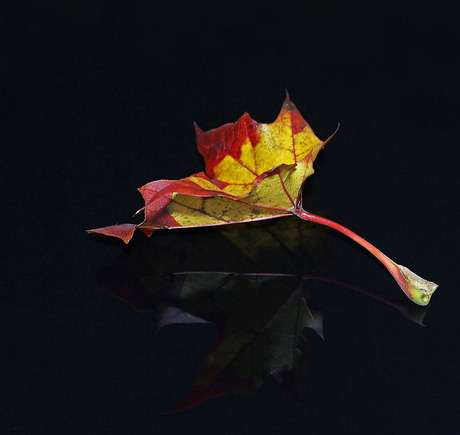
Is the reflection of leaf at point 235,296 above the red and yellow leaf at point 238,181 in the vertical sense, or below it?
below

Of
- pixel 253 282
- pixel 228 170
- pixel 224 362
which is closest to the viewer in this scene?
pixel 224 362

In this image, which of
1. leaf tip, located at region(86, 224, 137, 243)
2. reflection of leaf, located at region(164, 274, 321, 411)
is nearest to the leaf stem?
reflection of leaf, located at region(164, 274, 321, 411)

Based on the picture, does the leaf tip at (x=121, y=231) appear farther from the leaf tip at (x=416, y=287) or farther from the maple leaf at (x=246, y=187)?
the leaf tip at (x=416, y=287)

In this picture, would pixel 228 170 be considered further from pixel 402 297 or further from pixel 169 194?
pixel 402 297

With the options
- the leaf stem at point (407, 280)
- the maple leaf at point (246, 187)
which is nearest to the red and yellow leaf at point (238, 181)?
the maple leaf at point (246, 187)

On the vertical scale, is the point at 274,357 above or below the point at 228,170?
below

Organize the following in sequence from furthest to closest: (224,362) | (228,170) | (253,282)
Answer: (228,170) < (253,282) < (224,362)

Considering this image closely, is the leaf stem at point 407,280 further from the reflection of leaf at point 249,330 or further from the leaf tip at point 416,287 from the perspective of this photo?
the reflection of leaf at point 249,330

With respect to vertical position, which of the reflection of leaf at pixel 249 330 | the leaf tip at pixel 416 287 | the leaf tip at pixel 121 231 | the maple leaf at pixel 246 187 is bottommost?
the reflection of leaf at pixel 249 330

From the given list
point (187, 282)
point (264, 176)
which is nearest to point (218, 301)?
point (187, 282)
